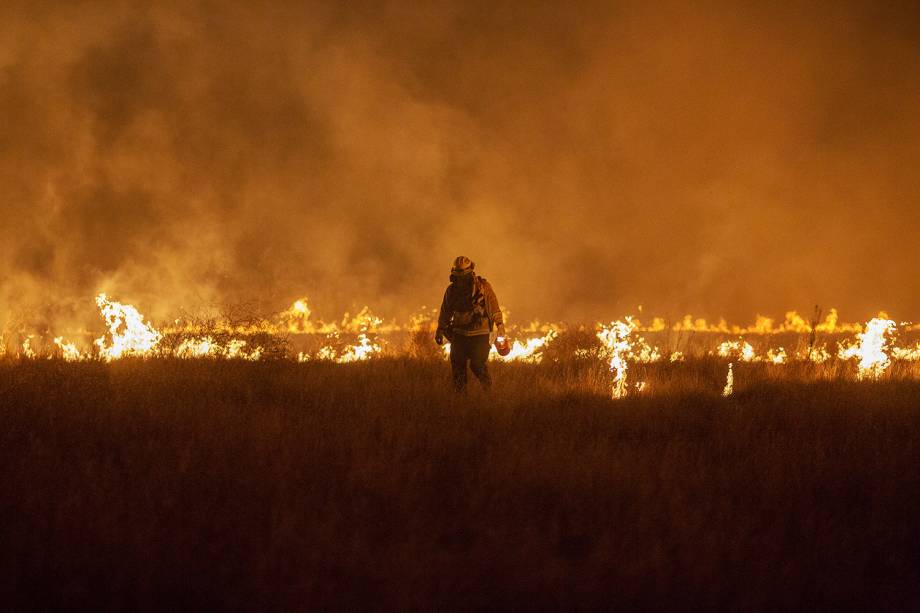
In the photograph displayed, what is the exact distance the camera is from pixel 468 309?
9.19 meters

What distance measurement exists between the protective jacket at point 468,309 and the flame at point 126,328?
6.50 meters

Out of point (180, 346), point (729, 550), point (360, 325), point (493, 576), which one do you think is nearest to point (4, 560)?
point (493, 576)

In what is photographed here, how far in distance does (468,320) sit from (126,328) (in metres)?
7.50

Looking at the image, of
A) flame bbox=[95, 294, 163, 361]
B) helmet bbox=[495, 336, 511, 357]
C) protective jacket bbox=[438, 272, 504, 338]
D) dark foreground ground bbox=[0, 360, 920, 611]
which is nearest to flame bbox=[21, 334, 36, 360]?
flame bbox=[95, 294, 163, 361]

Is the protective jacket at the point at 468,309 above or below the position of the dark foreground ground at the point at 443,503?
above

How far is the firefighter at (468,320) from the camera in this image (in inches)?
362

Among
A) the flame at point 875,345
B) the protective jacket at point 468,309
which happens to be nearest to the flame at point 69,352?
the protective jacket at point 468,309

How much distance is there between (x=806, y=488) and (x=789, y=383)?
581cm

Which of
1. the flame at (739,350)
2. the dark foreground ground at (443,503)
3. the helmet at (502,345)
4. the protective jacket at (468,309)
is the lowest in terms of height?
the dark foreground ground at (443,503)

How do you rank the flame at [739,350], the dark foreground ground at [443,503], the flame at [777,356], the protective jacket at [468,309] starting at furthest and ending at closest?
the flame at [739,350] < the flame at [777,356] < the protective jacket at [468,309] < the dark foreground ground at [443,503]

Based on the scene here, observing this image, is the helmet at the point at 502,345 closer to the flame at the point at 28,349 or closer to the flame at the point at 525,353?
the flame at the point at 525,353

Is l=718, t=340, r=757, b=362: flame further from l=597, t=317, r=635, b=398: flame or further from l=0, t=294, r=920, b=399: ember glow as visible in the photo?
l=597, t=317, r=635, b=398: flame

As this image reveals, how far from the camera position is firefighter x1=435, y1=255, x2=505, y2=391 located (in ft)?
30.1

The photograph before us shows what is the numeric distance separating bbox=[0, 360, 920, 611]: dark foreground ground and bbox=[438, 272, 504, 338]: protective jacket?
3.66ft
